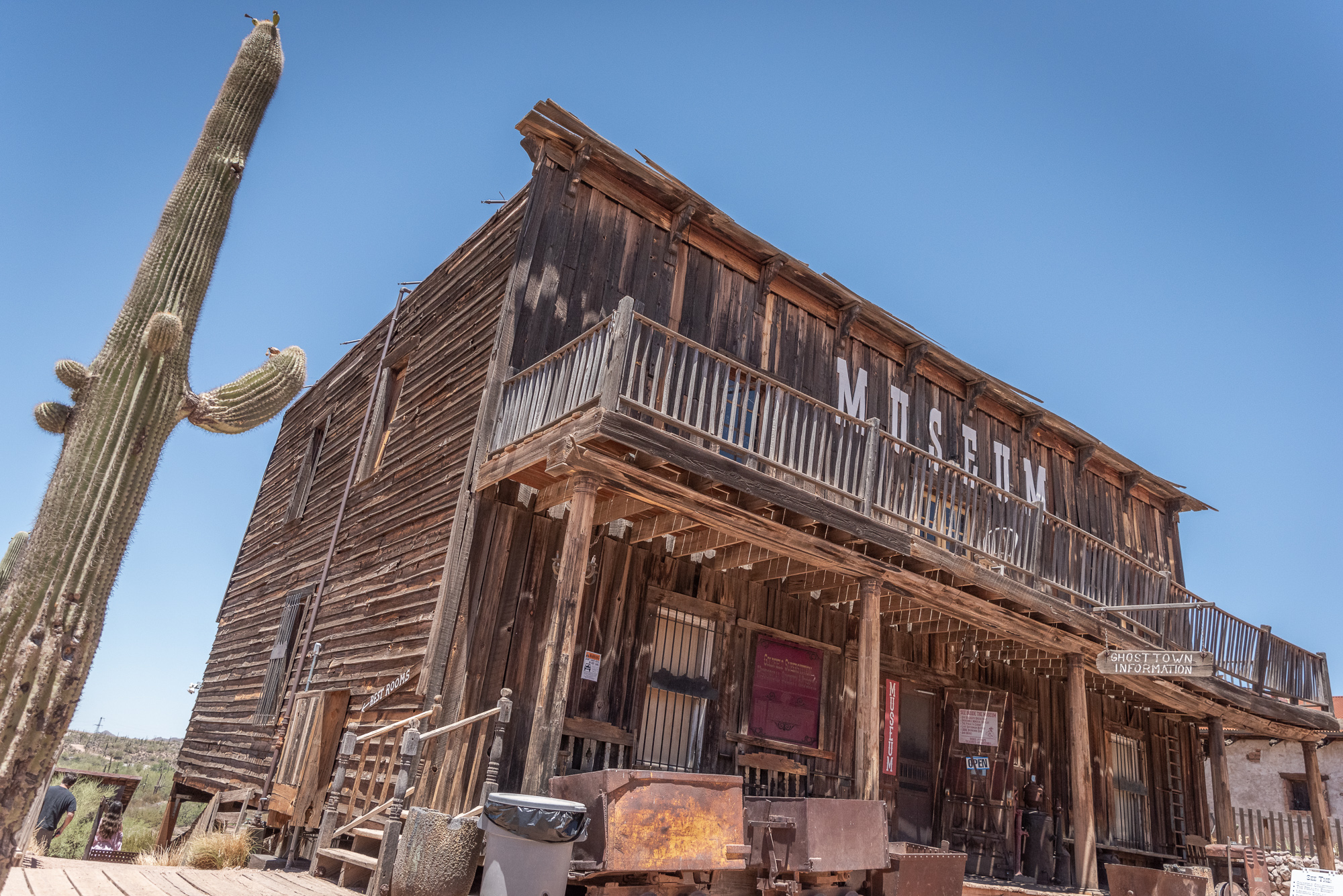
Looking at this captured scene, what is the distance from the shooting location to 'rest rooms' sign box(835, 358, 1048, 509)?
45.5ft

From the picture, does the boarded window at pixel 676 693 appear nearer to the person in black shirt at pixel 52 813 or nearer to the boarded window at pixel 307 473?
the person in black shirt at pixel 52 813

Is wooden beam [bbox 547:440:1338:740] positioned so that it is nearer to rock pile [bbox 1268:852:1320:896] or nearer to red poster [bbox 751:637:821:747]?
red poster [bbox 751:637:821:747]

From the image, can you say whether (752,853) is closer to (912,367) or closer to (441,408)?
(441,408)

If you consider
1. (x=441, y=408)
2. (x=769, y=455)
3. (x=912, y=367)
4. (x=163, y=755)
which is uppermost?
(x=912, y=367)

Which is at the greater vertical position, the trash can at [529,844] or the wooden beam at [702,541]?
the wooden beam at [702,541]

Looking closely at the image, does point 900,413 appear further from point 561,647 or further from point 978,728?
point 561,647

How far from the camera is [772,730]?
1180 cm

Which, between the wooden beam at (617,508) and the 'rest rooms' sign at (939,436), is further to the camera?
the 'rest rooms' sign at (939,436)

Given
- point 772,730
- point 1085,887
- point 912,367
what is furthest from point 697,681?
point 912,367

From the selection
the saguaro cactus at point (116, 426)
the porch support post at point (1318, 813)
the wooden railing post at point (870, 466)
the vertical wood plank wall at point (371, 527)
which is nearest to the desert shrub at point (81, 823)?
the vertical wood plank wall at point (371, 527)

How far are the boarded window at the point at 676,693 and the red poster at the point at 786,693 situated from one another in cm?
79

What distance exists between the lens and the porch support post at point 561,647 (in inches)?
307

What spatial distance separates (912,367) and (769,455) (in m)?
6.23

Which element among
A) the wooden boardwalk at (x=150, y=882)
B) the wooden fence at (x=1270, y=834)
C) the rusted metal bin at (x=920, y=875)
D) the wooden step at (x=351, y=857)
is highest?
the wooden fence at (x=1270, y=834)
